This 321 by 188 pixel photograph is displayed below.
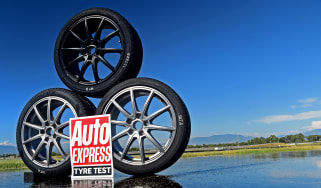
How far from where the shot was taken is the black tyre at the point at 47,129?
10766 mm

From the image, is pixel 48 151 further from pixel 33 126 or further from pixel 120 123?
pixel 120 123

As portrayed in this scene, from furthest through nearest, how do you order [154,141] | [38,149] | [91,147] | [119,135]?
[38,149], [91,147], [119,135], [154,141]

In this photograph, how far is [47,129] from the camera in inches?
439

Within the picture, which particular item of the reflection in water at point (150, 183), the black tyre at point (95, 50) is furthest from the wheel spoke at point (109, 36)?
the reflection in water at point (150, 183)

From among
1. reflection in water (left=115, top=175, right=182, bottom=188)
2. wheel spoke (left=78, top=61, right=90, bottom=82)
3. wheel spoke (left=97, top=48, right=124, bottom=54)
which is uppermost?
wheel spoke (left=97, top=48, right=124, bottom=54)

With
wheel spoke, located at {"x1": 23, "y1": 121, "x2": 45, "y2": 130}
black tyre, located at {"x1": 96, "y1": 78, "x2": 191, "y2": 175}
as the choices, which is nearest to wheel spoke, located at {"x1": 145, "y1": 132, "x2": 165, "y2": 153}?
black tyre, located at {"x1": 96, "y1": 78, "x2": 191, "y2": 175}

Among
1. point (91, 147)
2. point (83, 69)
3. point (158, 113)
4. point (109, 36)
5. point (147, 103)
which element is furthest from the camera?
point (83, 69)

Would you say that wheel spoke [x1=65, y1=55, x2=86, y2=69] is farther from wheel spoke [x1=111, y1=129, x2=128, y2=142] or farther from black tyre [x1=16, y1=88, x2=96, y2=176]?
wheel spoke [x1=111, y1=129, x2=128, y2=142]

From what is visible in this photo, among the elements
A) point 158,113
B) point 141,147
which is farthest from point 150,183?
point 158,113

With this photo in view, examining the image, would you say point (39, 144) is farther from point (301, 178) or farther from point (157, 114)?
point (301, 178)

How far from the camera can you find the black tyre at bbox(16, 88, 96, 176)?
1077cm

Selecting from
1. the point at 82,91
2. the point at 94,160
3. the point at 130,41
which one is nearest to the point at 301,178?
the point at 94,160

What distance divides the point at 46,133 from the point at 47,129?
0.50 ft

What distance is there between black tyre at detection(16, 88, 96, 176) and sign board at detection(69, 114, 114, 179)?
62 centimetres
